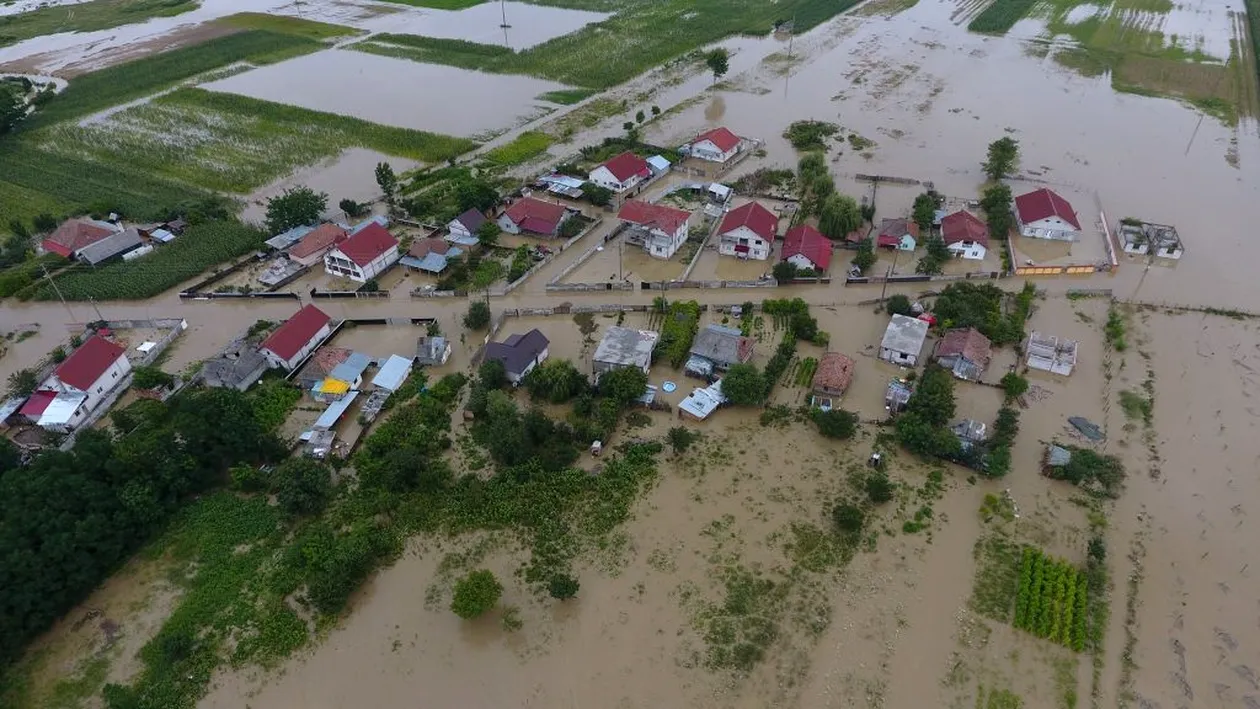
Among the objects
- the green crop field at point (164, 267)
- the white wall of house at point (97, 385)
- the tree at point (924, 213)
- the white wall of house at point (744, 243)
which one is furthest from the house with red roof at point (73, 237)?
the tree at point (924, 213)

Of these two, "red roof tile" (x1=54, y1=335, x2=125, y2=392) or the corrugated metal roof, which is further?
the corrugated metal roof

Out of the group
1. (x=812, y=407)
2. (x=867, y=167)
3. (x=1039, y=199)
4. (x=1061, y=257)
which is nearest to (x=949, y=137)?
(x=867, y=167)

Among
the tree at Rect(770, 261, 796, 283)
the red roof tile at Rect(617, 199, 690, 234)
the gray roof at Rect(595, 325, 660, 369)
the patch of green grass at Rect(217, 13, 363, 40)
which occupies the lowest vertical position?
the tree at Rect(770, 261, 796, 283)

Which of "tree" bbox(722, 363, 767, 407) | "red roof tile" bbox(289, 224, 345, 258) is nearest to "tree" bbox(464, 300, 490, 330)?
"red roof tile" bbox(289, 224, 345, 258)

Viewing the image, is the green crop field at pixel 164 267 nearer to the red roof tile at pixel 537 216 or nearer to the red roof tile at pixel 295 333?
the red roof tile at pixel 295 333

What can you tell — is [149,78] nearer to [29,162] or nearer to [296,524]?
[29,162]

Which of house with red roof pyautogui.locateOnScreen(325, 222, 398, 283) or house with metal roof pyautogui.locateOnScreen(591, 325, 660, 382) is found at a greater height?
house with red roof pyautogui.locateOnScreen(325, 222, 398, 283)

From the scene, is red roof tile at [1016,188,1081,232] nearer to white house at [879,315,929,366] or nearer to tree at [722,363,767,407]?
white house at [879,315,929,366]
